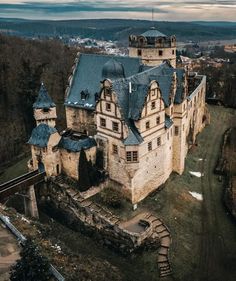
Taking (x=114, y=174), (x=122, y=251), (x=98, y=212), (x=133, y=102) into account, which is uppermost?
(x=133, y=102)

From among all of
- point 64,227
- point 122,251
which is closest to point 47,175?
point 64,227

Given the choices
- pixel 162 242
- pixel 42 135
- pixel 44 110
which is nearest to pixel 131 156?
pixel 162 242

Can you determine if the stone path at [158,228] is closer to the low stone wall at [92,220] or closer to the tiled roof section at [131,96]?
the low stone wall at [92,220]

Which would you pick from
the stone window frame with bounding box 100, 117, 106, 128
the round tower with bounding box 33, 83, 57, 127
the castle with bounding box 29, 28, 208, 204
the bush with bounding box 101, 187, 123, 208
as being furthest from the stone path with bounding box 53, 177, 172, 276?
the stone window frame with bounding box 100, 117, 106, 128

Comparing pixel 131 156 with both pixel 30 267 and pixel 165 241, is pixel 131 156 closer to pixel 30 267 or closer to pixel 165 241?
pixel 165 241

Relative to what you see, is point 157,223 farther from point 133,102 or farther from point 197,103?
point 197,103

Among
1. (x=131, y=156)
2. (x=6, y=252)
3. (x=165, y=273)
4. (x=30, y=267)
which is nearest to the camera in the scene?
(x=30, y=267)
